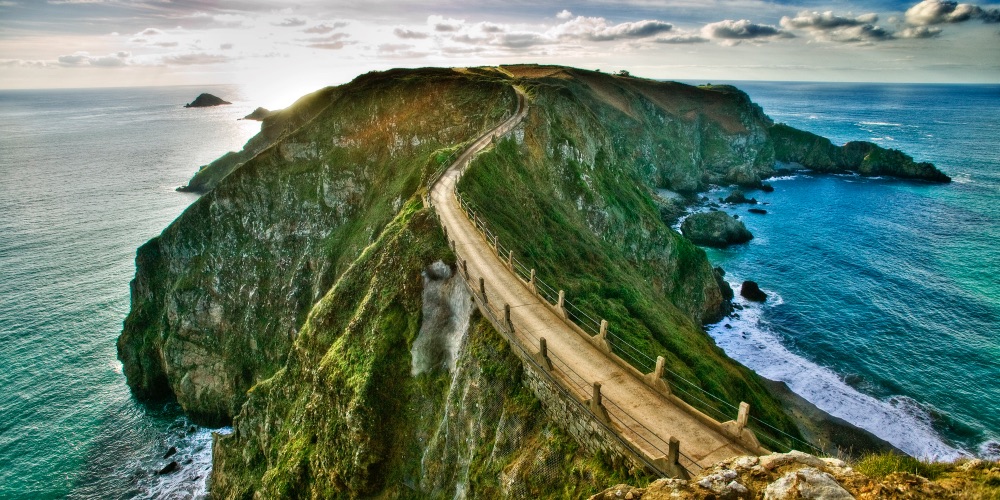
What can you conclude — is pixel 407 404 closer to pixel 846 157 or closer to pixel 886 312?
pixel 886 312

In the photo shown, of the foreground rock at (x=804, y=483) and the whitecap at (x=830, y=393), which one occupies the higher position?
the foreground rock at (x=804, y=483)

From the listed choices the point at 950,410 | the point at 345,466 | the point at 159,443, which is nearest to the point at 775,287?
the point at 950,410

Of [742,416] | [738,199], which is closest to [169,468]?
[742,416]

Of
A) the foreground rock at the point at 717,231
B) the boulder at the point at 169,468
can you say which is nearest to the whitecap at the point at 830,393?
the foreground rock at the point at 717,231

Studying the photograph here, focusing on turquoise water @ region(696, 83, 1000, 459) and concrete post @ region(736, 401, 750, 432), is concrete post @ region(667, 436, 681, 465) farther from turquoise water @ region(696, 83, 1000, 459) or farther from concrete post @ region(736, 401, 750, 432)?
turquoise water @ region(696, 83, 1000, 459)

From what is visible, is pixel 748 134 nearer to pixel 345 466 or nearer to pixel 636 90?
pixel 636 90

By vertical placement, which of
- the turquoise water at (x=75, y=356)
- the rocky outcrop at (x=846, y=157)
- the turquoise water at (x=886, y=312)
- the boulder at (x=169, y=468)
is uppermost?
the rocky outcrop at (x=846, y=157)

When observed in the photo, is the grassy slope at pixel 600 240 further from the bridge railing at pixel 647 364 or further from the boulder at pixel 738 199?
the boulder at pixel 738 199
